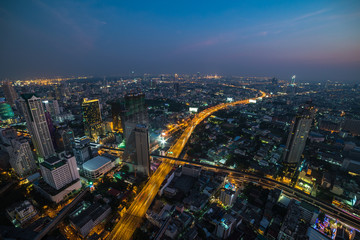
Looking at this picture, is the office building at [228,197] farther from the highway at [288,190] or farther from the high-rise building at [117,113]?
the high-rise building at [117,113]

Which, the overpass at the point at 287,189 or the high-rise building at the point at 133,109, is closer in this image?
the overpass at the point at 287,189

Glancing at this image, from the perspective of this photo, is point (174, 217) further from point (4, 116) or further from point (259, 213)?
point (4, 116)

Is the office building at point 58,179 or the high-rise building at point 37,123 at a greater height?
the high-rise building at point 37,123

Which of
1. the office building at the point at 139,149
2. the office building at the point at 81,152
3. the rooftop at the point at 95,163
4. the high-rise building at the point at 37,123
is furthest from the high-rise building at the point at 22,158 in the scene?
the office building at the point at 139,149

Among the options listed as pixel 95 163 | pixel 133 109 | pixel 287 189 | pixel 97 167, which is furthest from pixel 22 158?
pixel 287 189

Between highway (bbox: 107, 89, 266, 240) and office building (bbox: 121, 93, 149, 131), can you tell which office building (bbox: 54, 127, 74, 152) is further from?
highway (bbox: 107, 89, 266, 240)

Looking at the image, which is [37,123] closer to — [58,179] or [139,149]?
[58,179]

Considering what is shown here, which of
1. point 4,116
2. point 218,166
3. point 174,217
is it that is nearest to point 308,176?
point 218,166
